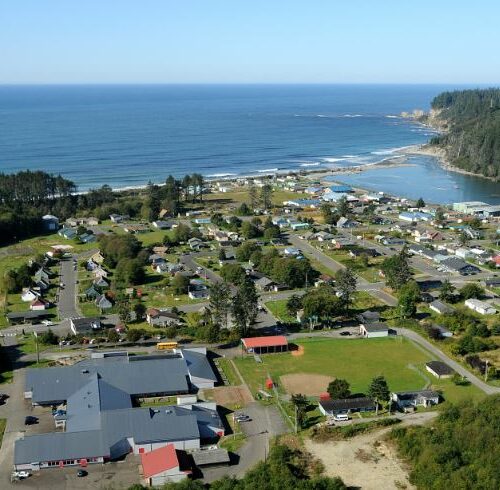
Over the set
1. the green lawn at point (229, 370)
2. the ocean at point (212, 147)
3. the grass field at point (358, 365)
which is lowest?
the green lawn at point (229, 370)

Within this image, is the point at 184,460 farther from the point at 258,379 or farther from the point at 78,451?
the point at 258,379

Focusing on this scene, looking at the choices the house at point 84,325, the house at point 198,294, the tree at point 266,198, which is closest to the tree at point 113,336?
the house at point 84,325

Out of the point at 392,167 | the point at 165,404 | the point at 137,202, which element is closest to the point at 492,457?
the point at 165,404

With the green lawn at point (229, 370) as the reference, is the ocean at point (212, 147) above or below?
above

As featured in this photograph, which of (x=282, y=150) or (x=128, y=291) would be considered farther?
(x=282, y=150)

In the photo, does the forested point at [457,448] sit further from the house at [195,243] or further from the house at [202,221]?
the house at [202,221]

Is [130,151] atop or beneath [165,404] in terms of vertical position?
atop

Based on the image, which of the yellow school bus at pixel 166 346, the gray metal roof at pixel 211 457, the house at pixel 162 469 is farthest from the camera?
the yellow school bus at pixel 166 346

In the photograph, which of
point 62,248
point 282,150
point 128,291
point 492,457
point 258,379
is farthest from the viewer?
point 282,150
